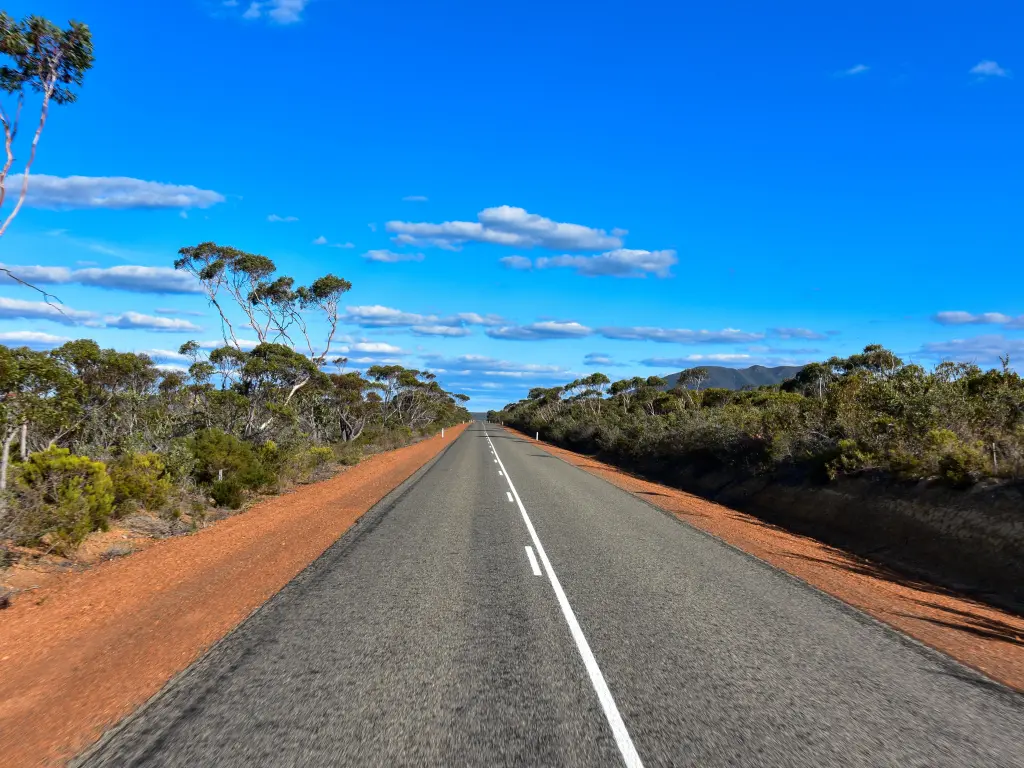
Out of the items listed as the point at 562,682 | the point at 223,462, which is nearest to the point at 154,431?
the point at 223,462

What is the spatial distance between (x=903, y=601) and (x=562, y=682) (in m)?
5.59

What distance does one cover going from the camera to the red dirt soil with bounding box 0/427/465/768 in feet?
12.7

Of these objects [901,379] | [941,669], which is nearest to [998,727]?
[941,669]

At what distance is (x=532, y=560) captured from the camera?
856 cm

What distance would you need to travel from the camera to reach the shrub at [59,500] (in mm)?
7980

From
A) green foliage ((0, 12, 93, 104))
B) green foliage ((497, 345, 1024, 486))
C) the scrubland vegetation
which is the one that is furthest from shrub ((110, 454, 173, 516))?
green foliage ((497, 345, 1024, 486))

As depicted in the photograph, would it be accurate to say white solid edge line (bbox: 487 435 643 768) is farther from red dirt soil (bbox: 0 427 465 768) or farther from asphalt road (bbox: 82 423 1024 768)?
red dirt soil (bbox: 0 427 465 768)

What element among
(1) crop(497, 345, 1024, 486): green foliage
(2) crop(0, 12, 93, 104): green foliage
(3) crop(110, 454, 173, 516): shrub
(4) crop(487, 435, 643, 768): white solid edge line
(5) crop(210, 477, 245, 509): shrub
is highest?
(2) crop(0, 12, 93, 104): green foliage

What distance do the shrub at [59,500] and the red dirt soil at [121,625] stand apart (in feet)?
2.46

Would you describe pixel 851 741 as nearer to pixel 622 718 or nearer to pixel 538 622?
pixel 622 718

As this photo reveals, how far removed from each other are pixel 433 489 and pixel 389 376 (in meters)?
47.4

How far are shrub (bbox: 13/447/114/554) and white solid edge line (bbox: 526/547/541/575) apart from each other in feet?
20.5

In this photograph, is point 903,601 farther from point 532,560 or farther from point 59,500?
point 59,500

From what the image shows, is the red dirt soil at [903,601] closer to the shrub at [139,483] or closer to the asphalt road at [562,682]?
the asphalt road at [562,682]
